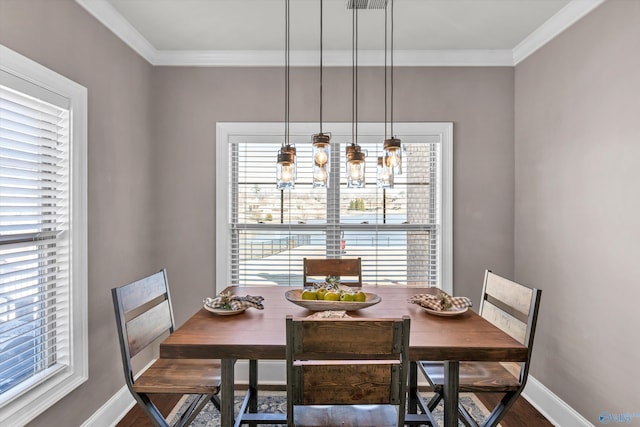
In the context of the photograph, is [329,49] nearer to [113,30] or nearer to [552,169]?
[113,30]

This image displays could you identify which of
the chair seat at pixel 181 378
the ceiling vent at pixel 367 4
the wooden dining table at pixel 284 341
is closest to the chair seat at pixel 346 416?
the wooden dining table at pixel 284 341

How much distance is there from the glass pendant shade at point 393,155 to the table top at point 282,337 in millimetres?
743

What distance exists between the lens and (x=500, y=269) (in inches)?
120

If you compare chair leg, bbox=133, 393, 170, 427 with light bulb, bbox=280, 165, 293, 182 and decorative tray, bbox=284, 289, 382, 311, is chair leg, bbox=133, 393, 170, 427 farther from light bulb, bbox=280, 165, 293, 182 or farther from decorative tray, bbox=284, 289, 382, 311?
light bulb, bbox=280, 165, 293, 182

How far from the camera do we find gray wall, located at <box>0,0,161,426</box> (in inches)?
73.8

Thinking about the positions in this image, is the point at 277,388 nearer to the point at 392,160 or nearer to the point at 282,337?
the point at 282,337

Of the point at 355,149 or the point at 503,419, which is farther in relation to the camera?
the point at 503,419

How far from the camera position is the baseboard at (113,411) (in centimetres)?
226

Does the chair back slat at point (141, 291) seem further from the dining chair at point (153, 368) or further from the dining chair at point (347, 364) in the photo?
the dining chair at point (347, 364)

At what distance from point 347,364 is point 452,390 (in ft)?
2.10

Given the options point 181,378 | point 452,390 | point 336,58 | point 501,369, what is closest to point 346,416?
point 452,390

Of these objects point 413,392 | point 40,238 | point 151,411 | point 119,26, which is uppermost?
point 119,26

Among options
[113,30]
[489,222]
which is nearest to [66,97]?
[113,30]

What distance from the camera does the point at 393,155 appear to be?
6.33 feet
